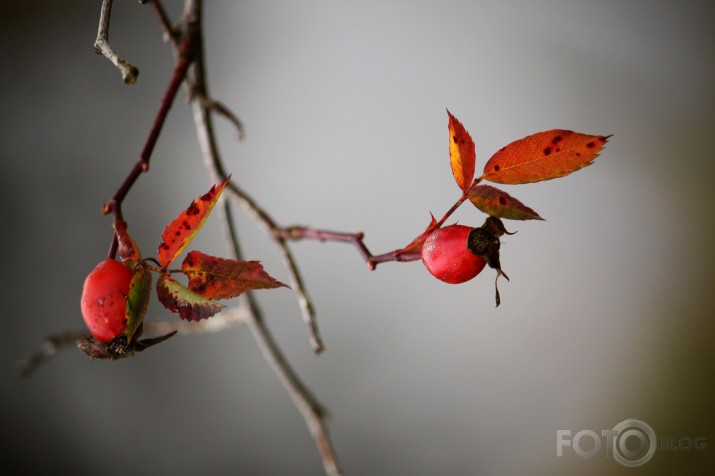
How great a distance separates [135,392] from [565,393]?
24.2 inches

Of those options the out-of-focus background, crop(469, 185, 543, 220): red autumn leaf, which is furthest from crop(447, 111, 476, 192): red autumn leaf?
the out-of-focus background

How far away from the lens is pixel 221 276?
0.22 metres

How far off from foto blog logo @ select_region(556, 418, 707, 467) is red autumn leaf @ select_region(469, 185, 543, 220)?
24.0 inches

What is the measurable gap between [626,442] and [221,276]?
66 cm

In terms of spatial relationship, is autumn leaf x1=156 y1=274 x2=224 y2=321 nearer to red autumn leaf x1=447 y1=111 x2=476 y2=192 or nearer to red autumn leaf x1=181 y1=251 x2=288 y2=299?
red autumn leaf x1=181 y1=251 x2=288 y2=299

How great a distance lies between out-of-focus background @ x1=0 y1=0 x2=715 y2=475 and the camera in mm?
762

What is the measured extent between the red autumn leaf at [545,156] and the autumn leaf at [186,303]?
127mm

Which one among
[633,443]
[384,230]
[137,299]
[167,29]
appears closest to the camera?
[137,299]

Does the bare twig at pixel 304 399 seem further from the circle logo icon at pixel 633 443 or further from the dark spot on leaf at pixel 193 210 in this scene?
the circle logo icon at pixel 633 443

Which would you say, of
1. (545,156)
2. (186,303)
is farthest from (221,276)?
(545,156)

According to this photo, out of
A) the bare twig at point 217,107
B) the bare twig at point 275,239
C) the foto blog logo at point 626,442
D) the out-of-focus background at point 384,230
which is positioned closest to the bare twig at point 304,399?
the bare twig at point 275,239

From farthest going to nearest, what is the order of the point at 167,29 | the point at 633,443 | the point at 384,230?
1. the point at 384,230
2. the point at 633,443
3. the point at 167,29

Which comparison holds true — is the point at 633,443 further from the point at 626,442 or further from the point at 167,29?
the point at 167,29

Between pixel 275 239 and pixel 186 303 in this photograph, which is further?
pixel 275 239
